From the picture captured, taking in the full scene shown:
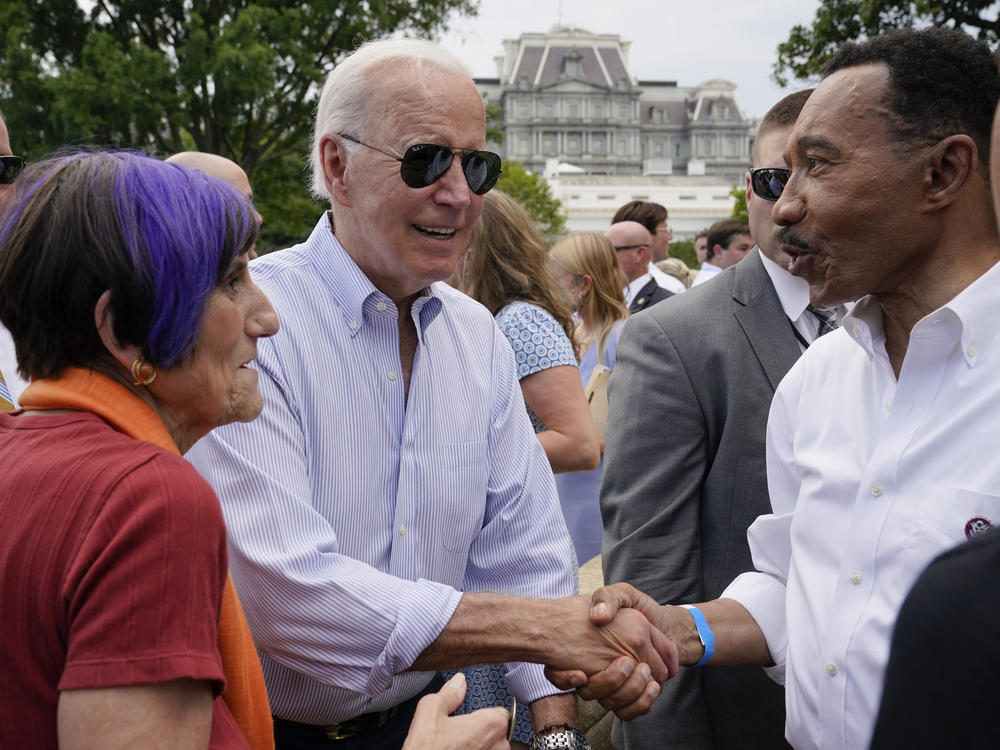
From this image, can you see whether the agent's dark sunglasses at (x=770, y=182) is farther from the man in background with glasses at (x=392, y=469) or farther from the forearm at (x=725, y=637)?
the forearm at (x=725, y=637)

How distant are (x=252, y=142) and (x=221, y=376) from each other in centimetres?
2104

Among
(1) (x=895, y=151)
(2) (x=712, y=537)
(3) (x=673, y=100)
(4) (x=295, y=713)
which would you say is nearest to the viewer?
(1) (x=895, y=151)

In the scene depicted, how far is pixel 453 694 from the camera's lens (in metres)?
2.11

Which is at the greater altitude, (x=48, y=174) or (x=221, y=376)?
(x=48, y=174)

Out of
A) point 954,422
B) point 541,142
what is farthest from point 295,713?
point 541,142

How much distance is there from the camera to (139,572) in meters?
1.40

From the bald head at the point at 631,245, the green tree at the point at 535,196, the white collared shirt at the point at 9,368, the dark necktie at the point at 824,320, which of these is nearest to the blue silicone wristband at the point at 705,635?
the dark necktie at the point at 824,320

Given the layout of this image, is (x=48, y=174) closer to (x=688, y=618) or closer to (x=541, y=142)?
(x=688, y=618)

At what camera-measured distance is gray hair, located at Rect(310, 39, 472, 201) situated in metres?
2.63

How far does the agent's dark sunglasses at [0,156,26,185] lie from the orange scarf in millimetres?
1864

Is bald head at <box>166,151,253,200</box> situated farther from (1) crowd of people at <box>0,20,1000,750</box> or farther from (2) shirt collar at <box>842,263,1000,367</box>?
(2) shirt collar at <box>842,263,1000,367</box>

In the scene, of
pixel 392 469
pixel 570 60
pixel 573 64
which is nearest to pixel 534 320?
pixel 392 469

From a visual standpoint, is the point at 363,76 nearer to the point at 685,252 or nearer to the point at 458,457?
the point at 458,457

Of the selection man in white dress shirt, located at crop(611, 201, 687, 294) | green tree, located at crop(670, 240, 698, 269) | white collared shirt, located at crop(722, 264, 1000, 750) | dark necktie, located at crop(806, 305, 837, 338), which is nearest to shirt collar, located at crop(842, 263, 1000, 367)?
white collared shirt, located at crop(722, 264, 1000, 750)
